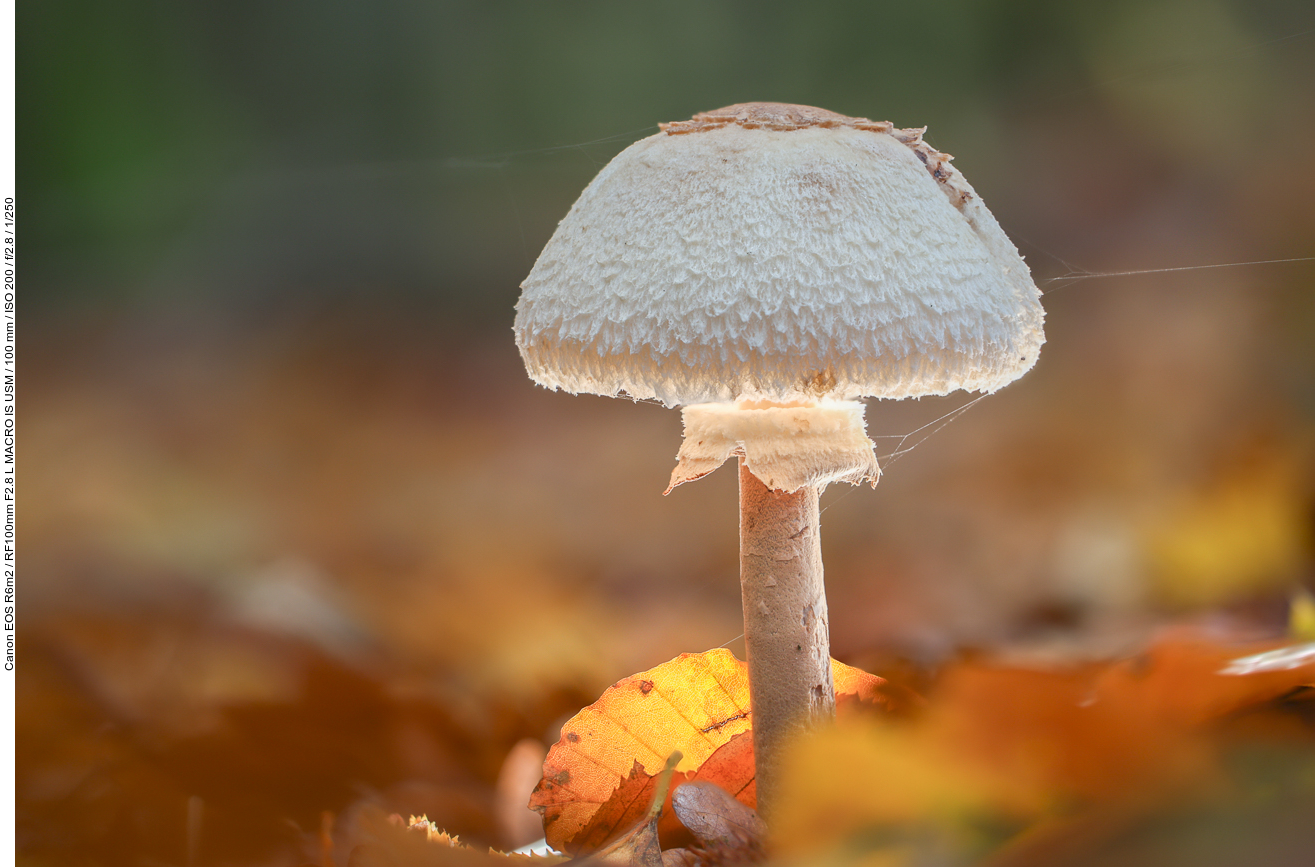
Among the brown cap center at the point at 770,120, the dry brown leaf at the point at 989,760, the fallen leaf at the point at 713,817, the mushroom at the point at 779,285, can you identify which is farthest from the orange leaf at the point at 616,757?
the brown cap center at the point at 770,120

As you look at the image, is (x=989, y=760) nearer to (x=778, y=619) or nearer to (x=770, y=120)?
(x=778, y=619)

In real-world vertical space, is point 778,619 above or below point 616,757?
above

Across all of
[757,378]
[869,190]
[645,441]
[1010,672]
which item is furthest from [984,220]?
[645,441]

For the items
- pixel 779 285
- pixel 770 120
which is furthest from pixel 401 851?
pixel 770 120

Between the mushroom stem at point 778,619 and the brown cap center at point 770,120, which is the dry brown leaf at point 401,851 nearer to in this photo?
the mushroom stem at point 778,619

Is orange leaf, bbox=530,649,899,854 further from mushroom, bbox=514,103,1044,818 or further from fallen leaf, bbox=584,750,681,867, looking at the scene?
mushroom, bbox=514,103,1044,818

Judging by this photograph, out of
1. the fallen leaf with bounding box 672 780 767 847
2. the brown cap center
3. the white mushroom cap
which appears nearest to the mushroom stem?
the fallen leaf with bounding box 672 780 767 847

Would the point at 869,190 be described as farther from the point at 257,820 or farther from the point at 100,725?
the point at 100,725
